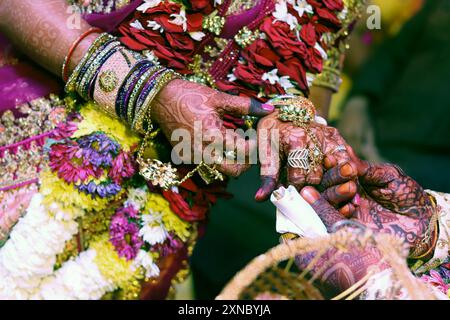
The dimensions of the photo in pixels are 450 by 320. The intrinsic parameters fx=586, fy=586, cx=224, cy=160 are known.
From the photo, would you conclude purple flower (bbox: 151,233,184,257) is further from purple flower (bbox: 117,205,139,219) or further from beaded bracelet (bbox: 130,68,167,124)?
beaded bracelet (bbox: 130,68,167,124)

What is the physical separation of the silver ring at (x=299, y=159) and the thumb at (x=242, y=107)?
0.12 meters

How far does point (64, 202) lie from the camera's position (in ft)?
4.19

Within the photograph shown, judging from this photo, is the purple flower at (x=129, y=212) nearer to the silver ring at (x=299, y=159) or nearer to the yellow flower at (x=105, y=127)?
the yellow flower at (x=105, y=127)

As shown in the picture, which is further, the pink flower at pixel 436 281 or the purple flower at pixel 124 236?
the purple flower at pixel 124 236

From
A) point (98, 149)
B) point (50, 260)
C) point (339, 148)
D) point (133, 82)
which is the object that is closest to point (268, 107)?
point (339, 148)

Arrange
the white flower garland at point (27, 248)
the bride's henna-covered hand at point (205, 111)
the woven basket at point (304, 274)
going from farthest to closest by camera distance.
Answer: the white flower garland at point (27, 248)
the bride's henna-covered hand at point (205, 111)
the woven basket at point (304, 274)

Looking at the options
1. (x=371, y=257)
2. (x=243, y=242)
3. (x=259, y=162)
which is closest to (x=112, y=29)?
(x=259, y=162)

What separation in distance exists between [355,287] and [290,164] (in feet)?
0.97

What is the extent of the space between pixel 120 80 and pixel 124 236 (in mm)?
397

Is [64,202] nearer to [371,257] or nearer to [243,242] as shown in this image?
[371,257]

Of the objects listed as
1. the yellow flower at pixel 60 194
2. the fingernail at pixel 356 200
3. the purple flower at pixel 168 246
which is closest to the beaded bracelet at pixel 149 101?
the yellow flower at pixel 60 194

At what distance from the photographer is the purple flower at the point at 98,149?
1258mm

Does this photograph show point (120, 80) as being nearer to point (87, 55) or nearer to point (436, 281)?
point (87, 55)

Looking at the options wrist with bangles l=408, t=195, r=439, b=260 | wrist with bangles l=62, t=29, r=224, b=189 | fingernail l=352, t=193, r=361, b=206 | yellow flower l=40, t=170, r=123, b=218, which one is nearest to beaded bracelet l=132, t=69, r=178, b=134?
wrist with bangles l=62, t=29, r=224, b=189
